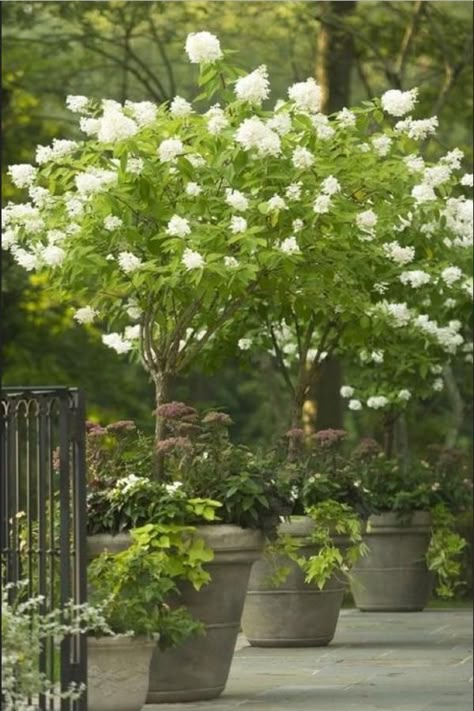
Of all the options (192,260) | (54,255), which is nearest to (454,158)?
(192,260)

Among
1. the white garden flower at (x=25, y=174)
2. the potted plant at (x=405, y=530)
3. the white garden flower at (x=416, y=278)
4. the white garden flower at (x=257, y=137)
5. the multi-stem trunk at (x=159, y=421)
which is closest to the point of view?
the white garden flower at (x=257, y=137)

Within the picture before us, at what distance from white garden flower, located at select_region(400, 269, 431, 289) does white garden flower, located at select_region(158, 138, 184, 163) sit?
2855 millimetres

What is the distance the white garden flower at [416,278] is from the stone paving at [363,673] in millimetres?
2416

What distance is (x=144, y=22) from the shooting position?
19.9 m

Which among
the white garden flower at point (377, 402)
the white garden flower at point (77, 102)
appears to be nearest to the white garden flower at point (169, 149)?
the white garden flower at point (77, 102)

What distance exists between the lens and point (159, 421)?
370 inches

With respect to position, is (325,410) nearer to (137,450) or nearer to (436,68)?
(436,68)

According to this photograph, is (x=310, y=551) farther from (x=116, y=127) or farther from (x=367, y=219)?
(x=116, y=127)

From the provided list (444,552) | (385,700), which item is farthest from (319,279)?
(444,552)

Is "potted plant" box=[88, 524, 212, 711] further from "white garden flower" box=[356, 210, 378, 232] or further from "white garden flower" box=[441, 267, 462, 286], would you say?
"white garden flower" box=[441, 267, 462, 286]

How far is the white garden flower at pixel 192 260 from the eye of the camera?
882 centimetres

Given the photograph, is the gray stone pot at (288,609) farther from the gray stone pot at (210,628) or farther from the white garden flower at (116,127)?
the white garden flower at (116,127)

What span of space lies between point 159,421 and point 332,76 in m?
8.78

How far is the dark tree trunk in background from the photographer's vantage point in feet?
54.8
